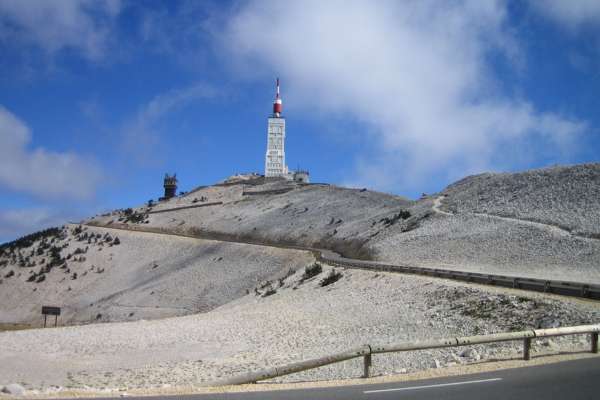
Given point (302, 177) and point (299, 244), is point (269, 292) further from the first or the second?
point (302, 177)

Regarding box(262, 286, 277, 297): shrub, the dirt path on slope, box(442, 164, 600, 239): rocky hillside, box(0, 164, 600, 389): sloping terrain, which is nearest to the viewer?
box(0, 164, 600, 389): sloping terrain

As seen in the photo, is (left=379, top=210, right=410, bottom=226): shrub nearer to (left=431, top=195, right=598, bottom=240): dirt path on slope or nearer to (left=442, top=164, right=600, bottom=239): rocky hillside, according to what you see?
(left=431, top=195, right=598, bottom=240): dirt path on slope

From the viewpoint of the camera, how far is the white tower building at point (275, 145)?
126m

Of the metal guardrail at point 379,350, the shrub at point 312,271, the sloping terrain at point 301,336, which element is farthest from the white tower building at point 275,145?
the metal guardrail at point 379,350

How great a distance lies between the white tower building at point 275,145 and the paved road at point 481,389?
373 feet

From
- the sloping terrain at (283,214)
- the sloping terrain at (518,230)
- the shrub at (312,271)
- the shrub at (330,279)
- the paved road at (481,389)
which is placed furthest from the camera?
the sloping terrain at (283,214)

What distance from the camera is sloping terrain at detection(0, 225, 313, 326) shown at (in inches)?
2041

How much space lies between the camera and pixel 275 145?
126 meters

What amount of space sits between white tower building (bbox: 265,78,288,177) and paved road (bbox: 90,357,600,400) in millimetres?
113616

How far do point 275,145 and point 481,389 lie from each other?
116891mm

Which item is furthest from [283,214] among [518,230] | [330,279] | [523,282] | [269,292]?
[523,282]

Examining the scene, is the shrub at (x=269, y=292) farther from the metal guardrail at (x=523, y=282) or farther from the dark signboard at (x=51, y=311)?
the dark signboard at (x=51, y=311)

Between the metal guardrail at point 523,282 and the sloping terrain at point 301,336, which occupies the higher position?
the metal guardrail at point 523,282

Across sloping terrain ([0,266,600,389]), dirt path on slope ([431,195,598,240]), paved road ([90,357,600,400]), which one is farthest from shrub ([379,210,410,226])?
paved road ([90,357,600,400])
